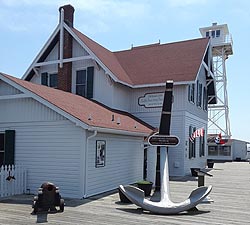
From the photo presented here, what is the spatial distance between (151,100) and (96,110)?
19.4 ft

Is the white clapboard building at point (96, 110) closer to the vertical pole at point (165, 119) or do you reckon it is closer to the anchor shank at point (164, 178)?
the vertical pole at point (165, 119)

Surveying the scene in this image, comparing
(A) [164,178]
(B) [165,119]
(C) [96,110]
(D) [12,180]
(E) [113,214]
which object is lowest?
(E) [113,214]

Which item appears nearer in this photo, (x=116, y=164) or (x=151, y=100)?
(x=116, y=164)

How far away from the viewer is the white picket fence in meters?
11.0

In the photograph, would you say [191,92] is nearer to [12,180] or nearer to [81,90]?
[81,90]

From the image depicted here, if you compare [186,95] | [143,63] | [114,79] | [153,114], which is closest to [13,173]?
[114,79]

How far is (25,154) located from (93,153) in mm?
2663

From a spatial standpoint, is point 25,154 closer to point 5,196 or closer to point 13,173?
point 13,173

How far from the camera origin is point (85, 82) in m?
19.2

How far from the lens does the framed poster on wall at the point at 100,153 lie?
38.6ft

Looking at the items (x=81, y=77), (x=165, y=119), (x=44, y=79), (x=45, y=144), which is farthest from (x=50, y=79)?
(x=165, y=119)

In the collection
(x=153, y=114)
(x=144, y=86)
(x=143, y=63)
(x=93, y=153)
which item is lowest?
(x=93, y=153)

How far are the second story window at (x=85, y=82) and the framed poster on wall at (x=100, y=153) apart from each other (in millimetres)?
7188

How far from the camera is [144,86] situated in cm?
1898
